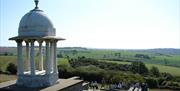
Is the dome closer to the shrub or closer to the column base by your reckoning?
the column base

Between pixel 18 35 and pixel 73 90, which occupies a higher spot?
pixel 18 35

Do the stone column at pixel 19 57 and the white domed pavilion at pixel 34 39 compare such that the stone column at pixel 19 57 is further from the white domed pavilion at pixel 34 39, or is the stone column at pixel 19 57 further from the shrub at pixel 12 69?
the shrub at pixel 12 69

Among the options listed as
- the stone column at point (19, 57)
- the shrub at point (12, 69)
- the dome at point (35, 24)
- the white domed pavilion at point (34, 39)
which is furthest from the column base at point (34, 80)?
the shrub at point (12, 69)

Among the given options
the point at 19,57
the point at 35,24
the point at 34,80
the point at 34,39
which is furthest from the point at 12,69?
the point at 35,24

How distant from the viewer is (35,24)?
2236cm

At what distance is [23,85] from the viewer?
73.7 feet

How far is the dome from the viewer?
22.3 meters

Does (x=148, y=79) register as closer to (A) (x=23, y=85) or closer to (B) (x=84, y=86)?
(B) (x=84, y=86)

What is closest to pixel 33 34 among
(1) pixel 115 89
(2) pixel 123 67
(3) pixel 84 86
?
(3) pixel 84 86

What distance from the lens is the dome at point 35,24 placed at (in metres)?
22.3

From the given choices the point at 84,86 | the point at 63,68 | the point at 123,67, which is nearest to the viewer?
the point at 84,86

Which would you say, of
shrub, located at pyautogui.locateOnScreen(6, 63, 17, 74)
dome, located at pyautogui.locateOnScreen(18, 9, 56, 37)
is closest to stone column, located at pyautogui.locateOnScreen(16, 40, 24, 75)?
dome, located at pyautogui.locateOnScreen(18, 9, 56, 37)

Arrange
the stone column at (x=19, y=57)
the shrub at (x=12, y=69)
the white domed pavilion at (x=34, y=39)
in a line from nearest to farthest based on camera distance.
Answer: the white domed pavilion at (x=34, y=39) → the stone column at (x=19, y=57) → the shrub at (x=12, y=69)

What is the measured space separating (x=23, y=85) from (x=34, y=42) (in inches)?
119
